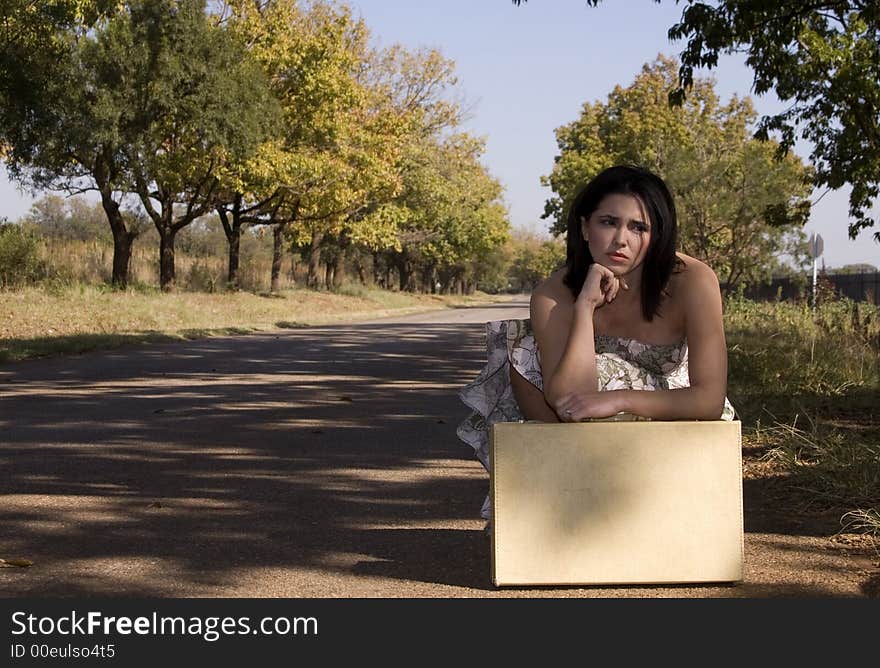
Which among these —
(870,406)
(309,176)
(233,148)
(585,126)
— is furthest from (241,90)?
(585,126)

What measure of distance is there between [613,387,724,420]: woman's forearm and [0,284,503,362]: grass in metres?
12.9

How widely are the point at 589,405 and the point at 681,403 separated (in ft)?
1.33

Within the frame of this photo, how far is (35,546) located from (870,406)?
7504 mm

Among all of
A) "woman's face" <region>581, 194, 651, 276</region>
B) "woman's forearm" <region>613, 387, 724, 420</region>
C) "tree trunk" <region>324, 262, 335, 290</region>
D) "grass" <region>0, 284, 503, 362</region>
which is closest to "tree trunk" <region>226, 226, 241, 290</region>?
"grass" <region>0, 284, 503, 362</region>

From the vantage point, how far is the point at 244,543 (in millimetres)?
5156

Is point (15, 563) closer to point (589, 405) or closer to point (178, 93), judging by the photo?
point (589, 405)

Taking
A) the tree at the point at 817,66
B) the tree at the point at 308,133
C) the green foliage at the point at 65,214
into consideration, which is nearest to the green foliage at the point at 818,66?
the tree at the point at 817,66

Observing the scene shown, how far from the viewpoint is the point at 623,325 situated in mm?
4676

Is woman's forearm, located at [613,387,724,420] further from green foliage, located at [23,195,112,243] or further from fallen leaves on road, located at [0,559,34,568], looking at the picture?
green foliage, located at [23,195,112,243]

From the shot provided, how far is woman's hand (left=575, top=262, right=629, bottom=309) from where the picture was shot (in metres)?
4.32

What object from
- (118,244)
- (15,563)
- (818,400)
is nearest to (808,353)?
(818,400)

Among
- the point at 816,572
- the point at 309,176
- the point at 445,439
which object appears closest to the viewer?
the point at 816,572

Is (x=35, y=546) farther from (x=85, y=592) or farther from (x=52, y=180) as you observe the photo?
(x=52, y=180)

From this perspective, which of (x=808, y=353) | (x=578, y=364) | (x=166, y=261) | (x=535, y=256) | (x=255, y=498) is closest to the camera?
(x=578, y=364)
